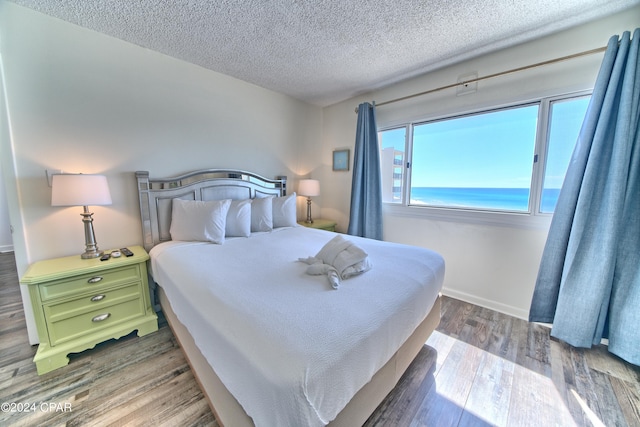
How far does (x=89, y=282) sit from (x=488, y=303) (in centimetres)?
356

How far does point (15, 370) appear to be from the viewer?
158cm

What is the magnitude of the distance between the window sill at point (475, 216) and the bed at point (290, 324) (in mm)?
1012

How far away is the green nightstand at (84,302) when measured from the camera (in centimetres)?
155

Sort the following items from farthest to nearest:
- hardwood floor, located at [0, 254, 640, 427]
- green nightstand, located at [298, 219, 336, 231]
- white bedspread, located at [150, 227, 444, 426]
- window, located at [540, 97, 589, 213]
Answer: green nightstand, located at [298, 219, 336, 231], window, located at [540, 97, 589, 213], hardwood floor, located at [0, 254, 640, 427], white bedspread, located at [150, 227, 444, 426]

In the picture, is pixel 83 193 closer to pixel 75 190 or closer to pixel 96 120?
pixel 75 190

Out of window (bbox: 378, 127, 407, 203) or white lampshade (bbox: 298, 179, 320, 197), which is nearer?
window (bbox: 378, 127, 407, 203)

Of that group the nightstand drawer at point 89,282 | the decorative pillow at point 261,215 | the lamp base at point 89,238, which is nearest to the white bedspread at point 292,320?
the nightstand drawer at point 89,282

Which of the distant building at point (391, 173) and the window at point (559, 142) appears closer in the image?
the window at point (559, 142)

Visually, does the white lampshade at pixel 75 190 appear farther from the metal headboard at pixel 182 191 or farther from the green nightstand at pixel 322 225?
the green nightstand at pixel 322 225

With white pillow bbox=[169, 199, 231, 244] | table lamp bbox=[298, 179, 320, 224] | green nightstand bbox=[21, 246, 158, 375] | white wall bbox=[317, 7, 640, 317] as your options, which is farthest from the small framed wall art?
green nightstand bbox=[21, 246, 158, 375]

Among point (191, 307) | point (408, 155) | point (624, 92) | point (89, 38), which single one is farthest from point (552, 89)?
point (89, 38)

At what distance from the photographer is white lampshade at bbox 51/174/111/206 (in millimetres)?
1649

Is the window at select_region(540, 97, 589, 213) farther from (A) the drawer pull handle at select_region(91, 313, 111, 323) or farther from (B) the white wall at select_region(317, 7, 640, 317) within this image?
(A) the drawer pull handle at select_region(91, 313, 111, 323)

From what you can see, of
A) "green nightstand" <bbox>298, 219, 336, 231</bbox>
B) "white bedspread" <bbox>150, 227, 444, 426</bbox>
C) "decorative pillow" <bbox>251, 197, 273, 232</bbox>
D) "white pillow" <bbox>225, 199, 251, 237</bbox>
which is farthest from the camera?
"green nightstand" <bbox>298, 219, 336, 231</bbox>
